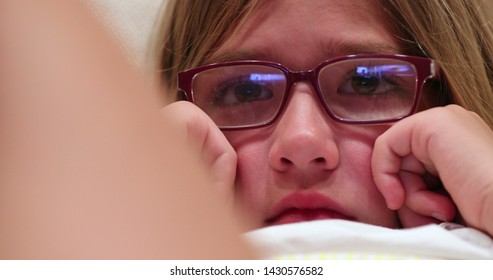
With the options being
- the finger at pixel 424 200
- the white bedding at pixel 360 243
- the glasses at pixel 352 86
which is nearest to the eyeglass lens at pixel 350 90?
the glasses at pixel 352 86

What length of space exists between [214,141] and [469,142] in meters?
0.34

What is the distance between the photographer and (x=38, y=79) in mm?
289

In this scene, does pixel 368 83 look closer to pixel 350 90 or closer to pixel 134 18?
pixel 350 90

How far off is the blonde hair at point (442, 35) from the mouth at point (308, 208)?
10.7 inches

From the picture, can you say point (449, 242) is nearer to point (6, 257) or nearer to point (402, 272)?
point (402, 272)

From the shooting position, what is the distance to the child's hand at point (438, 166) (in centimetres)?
61

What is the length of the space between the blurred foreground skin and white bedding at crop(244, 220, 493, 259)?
21 cm

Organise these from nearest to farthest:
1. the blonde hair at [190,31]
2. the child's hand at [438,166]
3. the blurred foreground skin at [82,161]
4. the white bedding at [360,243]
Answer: the blurred foreground skin at [82,161], the white bedding at [360,243], the child's hand at [438,166], the blonde hair at [190,31]

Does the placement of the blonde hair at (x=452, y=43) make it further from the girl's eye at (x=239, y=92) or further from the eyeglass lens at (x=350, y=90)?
the girl's eye at (x=239, y=92)

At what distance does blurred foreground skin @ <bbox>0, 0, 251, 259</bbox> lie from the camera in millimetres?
276

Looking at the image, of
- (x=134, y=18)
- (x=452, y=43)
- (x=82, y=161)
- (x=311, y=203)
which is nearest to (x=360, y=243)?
(x=311, y=203)

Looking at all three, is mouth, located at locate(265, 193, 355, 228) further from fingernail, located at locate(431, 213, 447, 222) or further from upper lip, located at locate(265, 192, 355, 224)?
fingernail, located at locate(431, 213, 447, 222)

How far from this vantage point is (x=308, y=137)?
26.9 inches

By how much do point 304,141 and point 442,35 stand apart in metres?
0.32
